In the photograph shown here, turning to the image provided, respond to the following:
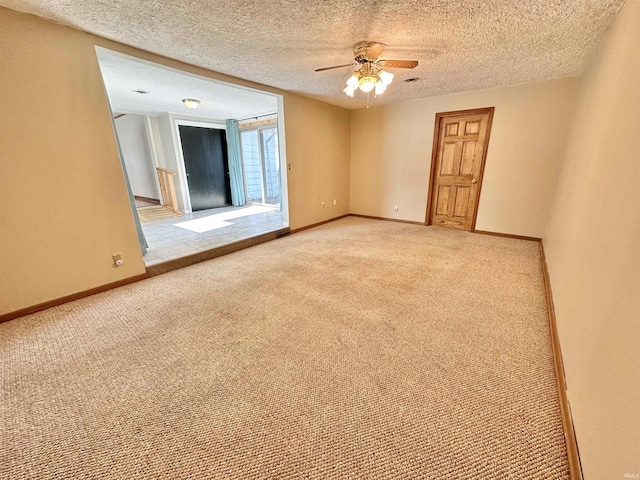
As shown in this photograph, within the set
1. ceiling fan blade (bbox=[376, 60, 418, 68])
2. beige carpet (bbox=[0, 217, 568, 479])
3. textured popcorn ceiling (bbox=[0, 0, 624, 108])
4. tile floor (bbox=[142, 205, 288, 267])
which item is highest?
textured popcorn ceiling (bbox=[0, 0, 624, 108])

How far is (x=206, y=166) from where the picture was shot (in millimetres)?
6742

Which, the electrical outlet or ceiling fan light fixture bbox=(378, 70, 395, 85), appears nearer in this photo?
ceiling fan light fixture bbox=(378, 70, 395, 85)

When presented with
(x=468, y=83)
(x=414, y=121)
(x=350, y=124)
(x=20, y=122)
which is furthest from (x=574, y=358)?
(x=350, y=124)

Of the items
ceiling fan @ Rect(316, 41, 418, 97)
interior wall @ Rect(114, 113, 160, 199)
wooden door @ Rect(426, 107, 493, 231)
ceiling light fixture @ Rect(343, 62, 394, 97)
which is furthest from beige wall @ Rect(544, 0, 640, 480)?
interior wall @ Rect(114, 113, 160, 199)

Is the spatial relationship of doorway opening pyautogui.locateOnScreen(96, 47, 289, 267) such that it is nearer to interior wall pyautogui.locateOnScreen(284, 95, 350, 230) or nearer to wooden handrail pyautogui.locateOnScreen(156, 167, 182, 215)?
wooden handrail pyautogui.locateOnScreen(156, 167, 182, 215)

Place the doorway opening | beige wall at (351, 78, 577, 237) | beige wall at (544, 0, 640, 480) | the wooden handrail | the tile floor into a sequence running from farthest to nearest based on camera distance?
the wooden handrail < the doorway opening < beige wall at (351, 78, 577, 237) < the tile floor < beige wall at (544, 0, 640, 480)

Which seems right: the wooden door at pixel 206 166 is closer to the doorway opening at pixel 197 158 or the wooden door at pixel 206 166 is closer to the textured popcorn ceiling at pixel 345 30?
the doorway opening at pixel 197 158

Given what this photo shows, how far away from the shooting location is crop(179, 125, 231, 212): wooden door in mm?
6391

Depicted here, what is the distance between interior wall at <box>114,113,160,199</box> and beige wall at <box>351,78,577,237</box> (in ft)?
18.6

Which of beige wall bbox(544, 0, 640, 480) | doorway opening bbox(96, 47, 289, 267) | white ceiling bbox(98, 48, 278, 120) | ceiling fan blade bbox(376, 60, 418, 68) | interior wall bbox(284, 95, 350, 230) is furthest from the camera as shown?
interior wall bbox(284, 95, 350, 230)

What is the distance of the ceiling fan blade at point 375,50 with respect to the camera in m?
2.43

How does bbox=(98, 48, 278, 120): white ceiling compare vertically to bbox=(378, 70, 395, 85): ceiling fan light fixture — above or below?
above

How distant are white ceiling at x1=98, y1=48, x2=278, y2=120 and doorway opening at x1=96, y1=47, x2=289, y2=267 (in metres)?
0.02

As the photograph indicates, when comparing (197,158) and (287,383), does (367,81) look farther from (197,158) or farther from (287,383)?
(197,158)
